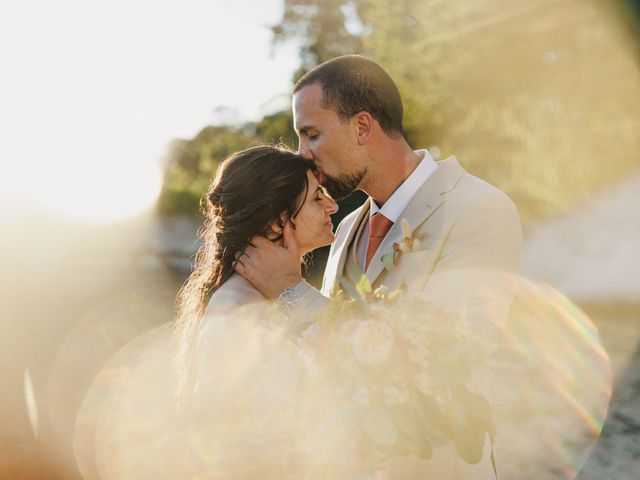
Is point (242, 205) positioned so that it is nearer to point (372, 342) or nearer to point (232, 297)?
point (232, 297)

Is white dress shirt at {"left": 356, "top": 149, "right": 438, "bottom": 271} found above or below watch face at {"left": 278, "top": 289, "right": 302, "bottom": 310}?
above

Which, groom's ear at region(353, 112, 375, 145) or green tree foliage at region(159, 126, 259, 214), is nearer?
groom's ear at region(353, 112, 375, 145)

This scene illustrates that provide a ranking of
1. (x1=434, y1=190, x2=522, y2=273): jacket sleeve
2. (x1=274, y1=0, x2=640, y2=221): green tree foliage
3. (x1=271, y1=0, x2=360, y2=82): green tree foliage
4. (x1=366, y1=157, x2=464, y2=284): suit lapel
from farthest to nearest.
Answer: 1. (x1=271, y1=0, x2=360, y2=82): green tree foliage
2. (x1=274, y1=0, x2=640, y2=221): green tree foliage
3. (x1=366, y1=157, x2=464, y2=284): suit lapel
4. (x1=434, y1=190, x2=522, y2=273): jacket sleeve

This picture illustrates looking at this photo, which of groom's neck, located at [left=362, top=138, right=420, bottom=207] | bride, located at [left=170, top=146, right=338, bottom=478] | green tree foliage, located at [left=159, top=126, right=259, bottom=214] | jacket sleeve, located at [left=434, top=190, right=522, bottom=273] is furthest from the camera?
green tree foliage, located at [left=159, top=126, right=259, bottom=214]

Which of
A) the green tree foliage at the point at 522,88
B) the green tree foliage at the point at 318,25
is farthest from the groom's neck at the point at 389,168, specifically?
the green tree foliage at the point at 318,25

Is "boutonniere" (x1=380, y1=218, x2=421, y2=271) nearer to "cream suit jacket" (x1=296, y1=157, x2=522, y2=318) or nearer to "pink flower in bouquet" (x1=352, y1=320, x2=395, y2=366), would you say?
"cream suit jacket" (x1=296, y1=157, x2=522, y2=318)

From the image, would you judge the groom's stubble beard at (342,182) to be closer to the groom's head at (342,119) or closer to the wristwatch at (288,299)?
the groom's head at (342,119)

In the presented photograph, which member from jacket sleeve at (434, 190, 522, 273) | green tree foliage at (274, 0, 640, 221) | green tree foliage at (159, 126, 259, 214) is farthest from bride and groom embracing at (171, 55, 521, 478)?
green tree foliage at (274, 0, 640, 221)

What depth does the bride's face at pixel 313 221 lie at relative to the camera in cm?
345

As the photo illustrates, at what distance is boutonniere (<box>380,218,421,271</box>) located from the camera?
311cm

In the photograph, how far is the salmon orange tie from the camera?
3.55 m

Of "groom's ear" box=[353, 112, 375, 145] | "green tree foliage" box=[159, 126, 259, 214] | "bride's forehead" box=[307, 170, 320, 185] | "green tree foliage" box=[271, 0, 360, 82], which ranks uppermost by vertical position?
"groom's ear" box=[353, 112, 375, 145]

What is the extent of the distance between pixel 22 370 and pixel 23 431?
8.92 feet

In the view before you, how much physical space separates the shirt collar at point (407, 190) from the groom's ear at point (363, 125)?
337mm
